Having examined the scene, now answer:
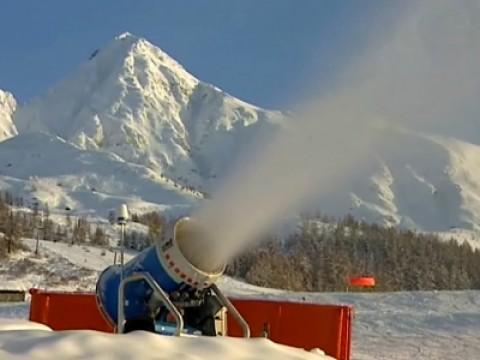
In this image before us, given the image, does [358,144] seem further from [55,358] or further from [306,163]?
[55,358]

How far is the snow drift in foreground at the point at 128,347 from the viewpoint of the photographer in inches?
A: 195

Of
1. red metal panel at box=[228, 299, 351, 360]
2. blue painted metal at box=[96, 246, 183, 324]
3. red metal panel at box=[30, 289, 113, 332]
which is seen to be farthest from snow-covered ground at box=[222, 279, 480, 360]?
blue painted metal at box=[96, 246, 183, 324]

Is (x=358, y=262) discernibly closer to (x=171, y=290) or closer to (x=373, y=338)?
(x=373, y=338)

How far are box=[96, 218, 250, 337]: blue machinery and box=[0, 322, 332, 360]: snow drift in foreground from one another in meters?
2.17

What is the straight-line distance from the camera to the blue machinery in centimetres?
796

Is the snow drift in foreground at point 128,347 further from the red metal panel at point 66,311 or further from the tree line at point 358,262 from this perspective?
the tree line at point 358,262

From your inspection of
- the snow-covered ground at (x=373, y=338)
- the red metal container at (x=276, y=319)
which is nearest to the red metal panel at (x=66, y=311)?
the red metal container at (x=276, y=319)

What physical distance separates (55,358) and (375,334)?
16.3 metres

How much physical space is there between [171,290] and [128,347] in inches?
123

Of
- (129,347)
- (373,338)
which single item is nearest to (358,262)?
(373,338)

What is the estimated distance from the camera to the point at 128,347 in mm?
5062

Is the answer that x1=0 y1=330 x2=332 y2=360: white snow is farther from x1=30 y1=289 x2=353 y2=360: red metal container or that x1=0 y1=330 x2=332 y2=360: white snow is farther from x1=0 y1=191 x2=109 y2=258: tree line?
x1=0 y1=191 x2=109 y2=258: tree line

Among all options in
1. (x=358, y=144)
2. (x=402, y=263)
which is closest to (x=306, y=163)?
(x=358, y=144)

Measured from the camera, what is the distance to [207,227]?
25.7 ft
